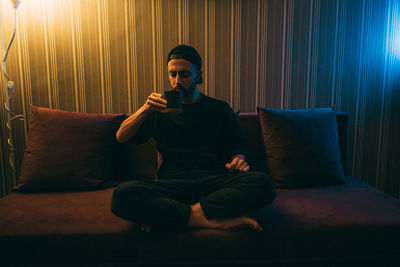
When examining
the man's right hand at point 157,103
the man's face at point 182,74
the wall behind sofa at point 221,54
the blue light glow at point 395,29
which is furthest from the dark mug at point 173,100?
the blue light glow at point 395,29

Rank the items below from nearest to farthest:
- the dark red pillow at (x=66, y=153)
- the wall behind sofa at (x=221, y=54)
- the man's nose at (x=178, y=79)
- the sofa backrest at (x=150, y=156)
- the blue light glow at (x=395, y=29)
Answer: the man's nose at (x=178, y=79), the dark red pillow at (x=66, y=153), the sofa backrest at (x=150, y=156), the wall behind sofa at (x=221, y=54), the blue light glow at (x=395, y=29)

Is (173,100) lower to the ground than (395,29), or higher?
lower

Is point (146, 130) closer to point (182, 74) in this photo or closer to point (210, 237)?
point (182, 74)

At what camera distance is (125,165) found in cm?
167

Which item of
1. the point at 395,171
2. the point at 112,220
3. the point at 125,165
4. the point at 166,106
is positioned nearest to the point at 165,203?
the point at 112,220

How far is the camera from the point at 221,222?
1046 mm

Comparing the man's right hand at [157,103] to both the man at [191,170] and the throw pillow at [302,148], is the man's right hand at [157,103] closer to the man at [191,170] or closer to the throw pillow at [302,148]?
the man at [191,170]

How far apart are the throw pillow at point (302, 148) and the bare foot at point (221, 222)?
580mm

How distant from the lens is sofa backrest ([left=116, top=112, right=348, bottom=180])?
166 centimetres

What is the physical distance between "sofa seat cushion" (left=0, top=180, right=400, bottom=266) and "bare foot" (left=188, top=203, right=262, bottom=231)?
0.9 inches

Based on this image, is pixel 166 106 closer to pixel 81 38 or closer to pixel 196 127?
pixel 196 127

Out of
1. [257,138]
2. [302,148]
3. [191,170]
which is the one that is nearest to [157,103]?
[191,170]

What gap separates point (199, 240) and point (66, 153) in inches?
37.6

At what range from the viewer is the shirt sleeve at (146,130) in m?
1.36
